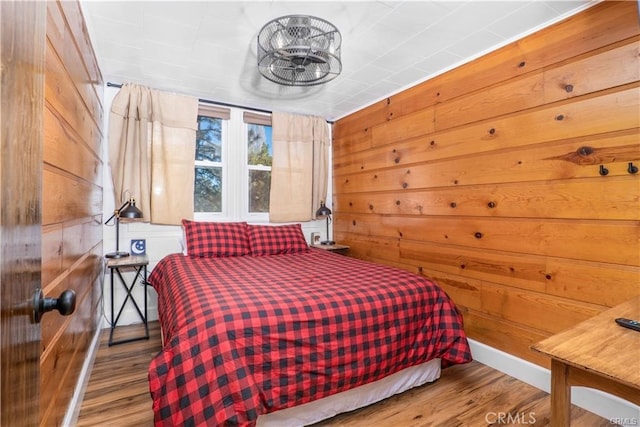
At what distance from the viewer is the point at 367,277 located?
6.68ft

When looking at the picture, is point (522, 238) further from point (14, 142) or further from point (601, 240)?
point (14, 142)

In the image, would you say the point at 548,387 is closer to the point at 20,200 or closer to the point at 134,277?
the point at 20,200

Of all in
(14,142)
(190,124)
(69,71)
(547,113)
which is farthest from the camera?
(190,124)

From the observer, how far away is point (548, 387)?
1.90 metres

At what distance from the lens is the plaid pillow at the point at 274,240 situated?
303cm

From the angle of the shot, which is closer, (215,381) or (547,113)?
(215,381)

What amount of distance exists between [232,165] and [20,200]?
3005 mm

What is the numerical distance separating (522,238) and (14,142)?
2345 mm

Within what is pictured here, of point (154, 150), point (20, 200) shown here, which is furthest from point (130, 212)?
point (20, 200)

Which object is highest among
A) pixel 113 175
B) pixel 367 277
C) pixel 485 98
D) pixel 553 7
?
pixel 553 7

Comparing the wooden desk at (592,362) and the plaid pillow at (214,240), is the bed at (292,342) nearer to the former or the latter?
the plaid pillow at (214,240)

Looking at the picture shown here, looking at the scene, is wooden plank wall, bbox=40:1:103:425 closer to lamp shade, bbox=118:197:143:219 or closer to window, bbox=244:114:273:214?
lamp shade, bbox=118:197:143:219

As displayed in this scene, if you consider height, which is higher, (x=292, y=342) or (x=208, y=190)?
(x=208, y=190)

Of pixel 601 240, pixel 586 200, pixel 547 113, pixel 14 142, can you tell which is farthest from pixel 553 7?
pixel 14 142
